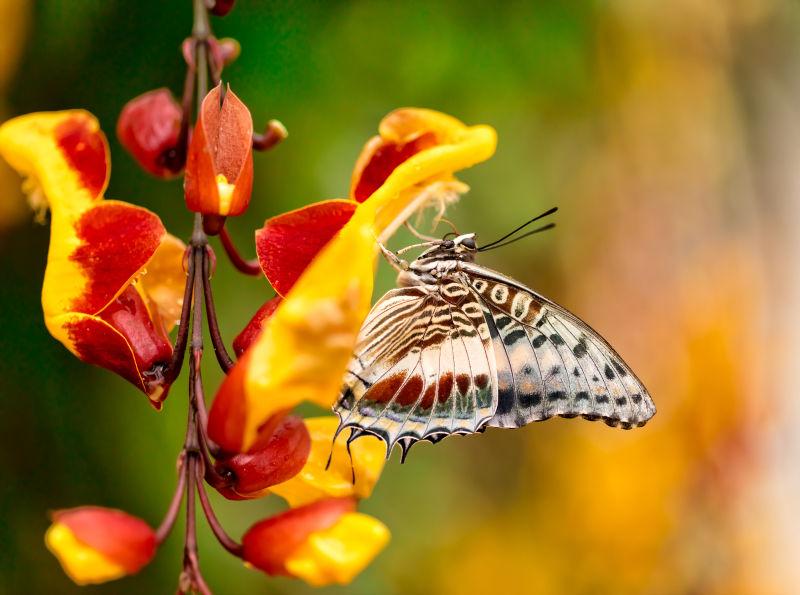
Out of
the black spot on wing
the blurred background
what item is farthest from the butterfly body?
the blurred background

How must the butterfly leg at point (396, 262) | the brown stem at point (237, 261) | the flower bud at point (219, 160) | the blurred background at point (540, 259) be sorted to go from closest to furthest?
1. the flower bud at point (219, 160)
2. the brown stem at point (237, 261)
3. the butterfly leg at point (396, 262)
4. the blurred background at point (540, 259)

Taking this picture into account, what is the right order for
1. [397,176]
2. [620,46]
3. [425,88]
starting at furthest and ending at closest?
1. [620,46]
2. [425,88]
3. [397,176]

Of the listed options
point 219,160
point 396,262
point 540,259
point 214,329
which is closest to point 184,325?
point 214,329

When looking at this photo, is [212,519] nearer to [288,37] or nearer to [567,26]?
[288,37]

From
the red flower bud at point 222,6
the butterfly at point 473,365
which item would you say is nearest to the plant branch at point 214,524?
the butterfly at point 473,365

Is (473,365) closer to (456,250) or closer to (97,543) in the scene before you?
(456,250)

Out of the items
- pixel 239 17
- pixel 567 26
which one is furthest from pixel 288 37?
pixel 567 26

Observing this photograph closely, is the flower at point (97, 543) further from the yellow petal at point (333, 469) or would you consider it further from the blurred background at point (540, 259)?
the blurred background at point (540, 259)

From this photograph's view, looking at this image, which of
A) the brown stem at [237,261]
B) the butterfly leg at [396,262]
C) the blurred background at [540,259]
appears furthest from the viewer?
the blurred background at [540,259]
